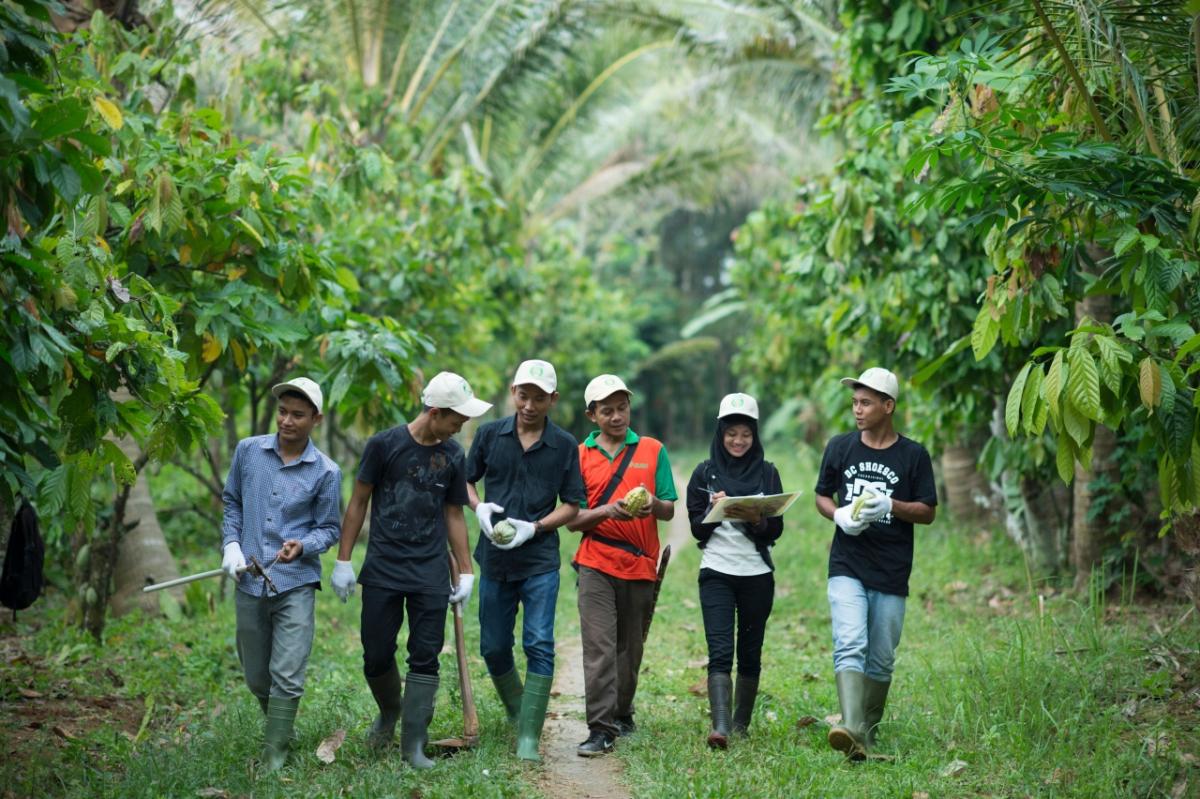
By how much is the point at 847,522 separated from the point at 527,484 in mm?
1599

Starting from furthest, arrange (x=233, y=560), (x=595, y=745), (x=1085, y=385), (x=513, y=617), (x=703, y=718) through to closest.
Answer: (x=703, y=718) → (x=513, y=617) → (x=595, y=745) → (x=233, y=560) → (x=1085, y=385)

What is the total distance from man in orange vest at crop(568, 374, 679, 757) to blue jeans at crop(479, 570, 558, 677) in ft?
0.58

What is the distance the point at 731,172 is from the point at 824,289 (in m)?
10.1

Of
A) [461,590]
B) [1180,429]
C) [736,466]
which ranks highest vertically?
[1180,429]

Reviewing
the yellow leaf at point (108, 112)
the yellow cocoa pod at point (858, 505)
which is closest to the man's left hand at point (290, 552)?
the yellow leaf at point (108, 112)

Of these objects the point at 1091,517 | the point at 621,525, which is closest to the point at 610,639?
the point at 621,525

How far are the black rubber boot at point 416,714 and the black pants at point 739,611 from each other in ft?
4.72

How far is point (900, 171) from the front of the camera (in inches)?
363

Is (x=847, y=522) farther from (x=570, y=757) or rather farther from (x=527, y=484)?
(x=570, y=757)

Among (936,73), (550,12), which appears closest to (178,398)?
(936,73)

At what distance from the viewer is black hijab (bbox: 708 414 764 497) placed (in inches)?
253

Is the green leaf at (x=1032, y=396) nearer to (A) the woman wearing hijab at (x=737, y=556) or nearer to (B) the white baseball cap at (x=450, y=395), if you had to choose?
(A) the woman wearing hijab at (x=737, y=556)

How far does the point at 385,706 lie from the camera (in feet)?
20.5

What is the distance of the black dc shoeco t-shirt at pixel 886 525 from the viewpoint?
20.2ft
